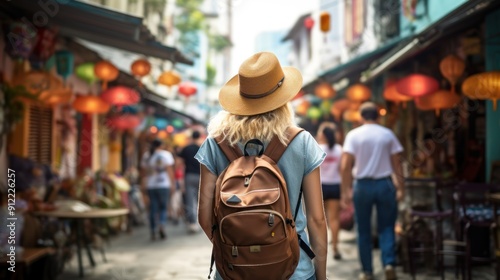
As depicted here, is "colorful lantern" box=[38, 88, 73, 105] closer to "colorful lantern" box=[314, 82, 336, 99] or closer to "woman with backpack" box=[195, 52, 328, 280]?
"woman with backpack" box=[195, 52, 328, 280]

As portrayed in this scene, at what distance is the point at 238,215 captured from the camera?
323cm

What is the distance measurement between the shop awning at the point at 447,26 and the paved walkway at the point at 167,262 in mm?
2968


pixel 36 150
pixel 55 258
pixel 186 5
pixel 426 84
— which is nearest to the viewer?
pixel 55 258

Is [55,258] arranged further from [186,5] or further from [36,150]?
[186,5]

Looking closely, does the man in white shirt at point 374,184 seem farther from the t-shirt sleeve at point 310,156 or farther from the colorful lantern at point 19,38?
the colorful lantern at point 19,38

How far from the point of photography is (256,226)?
3.22 metres

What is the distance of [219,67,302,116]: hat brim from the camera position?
3621 millimetres

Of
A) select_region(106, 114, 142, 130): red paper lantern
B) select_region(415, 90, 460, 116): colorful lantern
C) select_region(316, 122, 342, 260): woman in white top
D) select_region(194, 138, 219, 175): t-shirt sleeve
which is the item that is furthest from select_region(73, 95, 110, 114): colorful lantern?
select_region(194, 138, 219, 175): t-shirt sleeve

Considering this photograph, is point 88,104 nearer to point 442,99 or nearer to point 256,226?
point 442,99

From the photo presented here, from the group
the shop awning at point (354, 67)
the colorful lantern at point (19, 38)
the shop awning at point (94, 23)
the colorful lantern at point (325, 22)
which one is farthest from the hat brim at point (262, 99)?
the colorful lantern at point (325, 22)

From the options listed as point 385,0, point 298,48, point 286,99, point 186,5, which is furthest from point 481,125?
point 298,48

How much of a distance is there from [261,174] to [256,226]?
26 cm

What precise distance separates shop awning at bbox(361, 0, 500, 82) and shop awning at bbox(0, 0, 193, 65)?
11.1 ft

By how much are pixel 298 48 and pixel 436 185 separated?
30.8m
